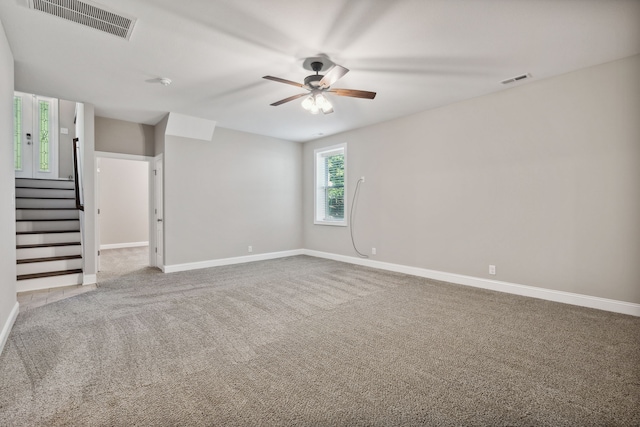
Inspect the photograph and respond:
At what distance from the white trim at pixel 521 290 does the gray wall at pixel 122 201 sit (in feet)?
21.8

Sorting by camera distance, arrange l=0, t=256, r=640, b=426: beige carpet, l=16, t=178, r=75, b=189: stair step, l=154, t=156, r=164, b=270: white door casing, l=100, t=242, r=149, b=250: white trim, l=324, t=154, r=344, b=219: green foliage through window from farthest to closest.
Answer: l=100, t=242, r=149, b=250: white trim < l=324, t=154, r=344, b=219: green foliage through window < l=16, t=178, r=75, b=189: stair step < l=154, t=156, r=164, b=270: white door casing < l=0, t=256, r=640, b=426: beige carpet

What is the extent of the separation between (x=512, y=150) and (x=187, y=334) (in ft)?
14.1

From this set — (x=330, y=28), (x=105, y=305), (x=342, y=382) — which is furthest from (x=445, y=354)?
(x=105, y=305)

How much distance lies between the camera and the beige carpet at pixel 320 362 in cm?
167

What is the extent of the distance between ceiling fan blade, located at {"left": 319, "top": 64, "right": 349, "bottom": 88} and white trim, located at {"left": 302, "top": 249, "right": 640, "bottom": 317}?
3.25 m

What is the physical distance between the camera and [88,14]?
94.2 inches

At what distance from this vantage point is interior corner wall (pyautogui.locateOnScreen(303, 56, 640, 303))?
10.3ft

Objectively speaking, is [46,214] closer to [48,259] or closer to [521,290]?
[48,259]

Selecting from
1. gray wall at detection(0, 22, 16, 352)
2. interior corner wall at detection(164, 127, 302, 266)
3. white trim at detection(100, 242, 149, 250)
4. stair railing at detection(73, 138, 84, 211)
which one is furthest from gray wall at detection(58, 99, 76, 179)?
gray wall at detection(0, 22, 16, 352)

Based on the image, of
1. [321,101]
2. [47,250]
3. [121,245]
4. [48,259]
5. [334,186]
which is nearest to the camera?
[321,101]

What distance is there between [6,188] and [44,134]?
5.22 meters

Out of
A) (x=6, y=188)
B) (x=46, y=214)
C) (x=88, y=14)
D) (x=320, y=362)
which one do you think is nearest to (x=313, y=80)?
(x=88, y=14)

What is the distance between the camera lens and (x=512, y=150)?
3883 millimetres

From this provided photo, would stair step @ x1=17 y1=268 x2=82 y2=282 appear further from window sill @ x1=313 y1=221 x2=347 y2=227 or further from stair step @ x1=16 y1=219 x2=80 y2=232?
window sill @ x1=313 y1=221 x2=347 y2=227
